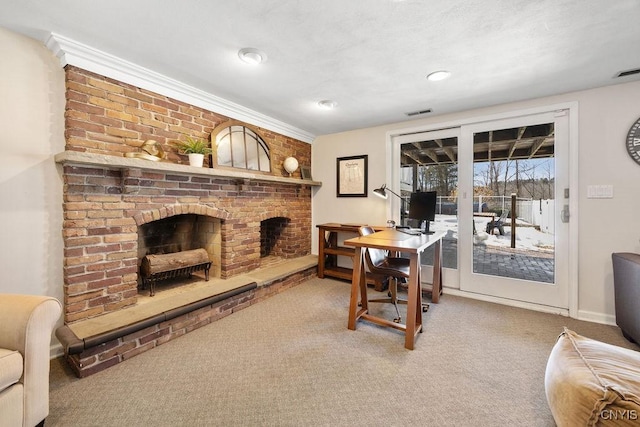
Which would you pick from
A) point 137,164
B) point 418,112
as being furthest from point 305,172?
point 137,164

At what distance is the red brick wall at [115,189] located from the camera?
77.3 inches

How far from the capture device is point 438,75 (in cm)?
231

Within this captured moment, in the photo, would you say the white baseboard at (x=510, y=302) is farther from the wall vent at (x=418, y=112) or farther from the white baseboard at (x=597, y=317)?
the wall vent at (x=418, y=112)

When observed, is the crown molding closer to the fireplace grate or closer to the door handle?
the fireplace grate

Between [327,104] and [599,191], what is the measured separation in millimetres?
2897

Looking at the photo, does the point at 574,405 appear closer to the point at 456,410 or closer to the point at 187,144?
the point at 456,410

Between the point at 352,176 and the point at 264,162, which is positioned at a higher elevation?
the point at 264,162

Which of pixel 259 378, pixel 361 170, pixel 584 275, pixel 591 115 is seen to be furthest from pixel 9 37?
pixel 584 275

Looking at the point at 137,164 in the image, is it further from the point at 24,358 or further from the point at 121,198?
the point at 24,358

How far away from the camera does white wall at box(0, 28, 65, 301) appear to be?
178 cm

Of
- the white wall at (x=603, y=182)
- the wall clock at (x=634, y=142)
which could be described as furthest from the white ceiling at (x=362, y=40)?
the wall clock at (x=634, y=142)

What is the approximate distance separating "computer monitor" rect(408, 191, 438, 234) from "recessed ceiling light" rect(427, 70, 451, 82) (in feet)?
3.98

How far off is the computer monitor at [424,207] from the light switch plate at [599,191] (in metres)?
1.40

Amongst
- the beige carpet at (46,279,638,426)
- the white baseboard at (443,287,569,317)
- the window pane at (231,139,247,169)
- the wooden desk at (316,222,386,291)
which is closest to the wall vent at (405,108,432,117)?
the wooden desk at (316,222,386,291)
